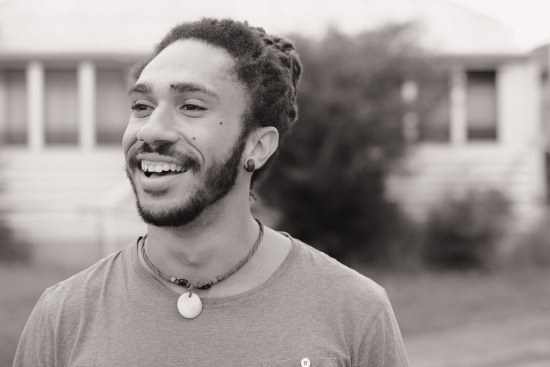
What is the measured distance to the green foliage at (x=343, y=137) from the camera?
13336 mm

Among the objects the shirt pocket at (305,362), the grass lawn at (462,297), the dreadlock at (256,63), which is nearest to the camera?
the shirt pocket at (305,362)

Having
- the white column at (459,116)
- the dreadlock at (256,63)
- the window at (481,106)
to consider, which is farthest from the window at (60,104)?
the dreadlock at (256,63)

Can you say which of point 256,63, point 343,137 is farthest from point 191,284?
point 343,137

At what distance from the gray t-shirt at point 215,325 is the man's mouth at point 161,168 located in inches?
13.3

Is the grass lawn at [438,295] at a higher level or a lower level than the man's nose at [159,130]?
lower

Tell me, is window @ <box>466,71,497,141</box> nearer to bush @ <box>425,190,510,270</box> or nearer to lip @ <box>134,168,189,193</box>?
bush @ <box>425,190,510,270</box>

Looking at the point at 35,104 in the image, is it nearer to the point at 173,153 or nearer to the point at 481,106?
the point at 481,106

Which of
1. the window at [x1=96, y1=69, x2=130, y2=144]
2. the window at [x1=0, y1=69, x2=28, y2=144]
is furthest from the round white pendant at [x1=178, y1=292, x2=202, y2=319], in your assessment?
the window at [x1=0, y1=69, x2=28, y2=144]

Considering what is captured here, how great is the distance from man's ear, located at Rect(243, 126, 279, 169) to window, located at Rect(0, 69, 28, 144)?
14282 mm

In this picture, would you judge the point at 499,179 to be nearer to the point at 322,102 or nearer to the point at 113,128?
the point at 322,102

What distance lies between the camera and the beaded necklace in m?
2.46

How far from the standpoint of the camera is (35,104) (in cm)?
1584

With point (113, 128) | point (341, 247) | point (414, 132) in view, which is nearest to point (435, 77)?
point (414, 132)

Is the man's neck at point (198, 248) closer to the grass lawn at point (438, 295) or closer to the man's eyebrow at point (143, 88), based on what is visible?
the man's eyebrow at point (143, 88)
